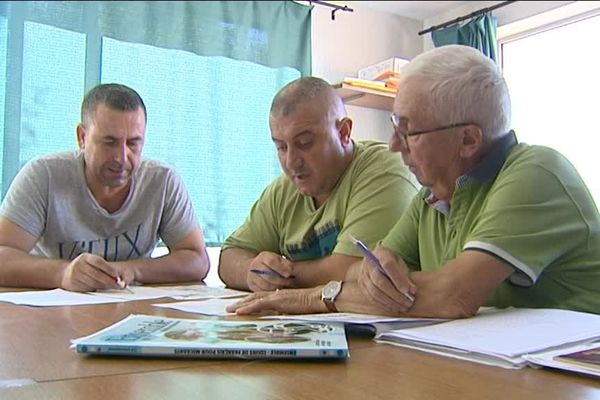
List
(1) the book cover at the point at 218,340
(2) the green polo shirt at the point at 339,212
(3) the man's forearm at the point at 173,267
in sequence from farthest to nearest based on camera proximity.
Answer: (3) the man's forearm at the point at 173,267, (2) the green polo shirt at the point at 339,212, (1) the book cover at the point at 218,340


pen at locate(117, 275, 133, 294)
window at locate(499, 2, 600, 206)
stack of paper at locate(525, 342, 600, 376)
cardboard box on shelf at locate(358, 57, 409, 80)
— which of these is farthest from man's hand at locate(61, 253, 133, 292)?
window at locate(499, 2, 600, 206)

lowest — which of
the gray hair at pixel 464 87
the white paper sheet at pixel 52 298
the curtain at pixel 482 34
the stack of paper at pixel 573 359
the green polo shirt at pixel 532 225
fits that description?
the stack of paper at pixel 573 359

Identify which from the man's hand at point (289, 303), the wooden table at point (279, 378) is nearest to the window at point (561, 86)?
the man's hand at point (289, 303)

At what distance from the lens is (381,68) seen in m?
3.86

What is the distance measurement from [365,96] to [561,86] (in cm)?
112

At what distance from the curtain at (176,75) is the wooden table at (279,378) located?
2.35 m

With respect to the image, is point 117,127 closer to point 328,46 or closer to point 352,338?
point 352,338

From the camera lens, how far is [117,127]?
6.76ft

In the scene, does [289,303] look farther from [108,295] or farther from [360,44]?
[360,44]

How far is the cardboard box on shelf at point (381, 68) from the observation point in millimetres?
3758

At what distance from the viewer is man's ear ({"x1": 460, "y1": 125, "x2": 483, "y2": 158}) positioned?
1301mm

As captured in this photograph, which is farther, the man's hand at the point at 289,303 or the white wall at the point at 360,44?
the white wall at the point at 360,44

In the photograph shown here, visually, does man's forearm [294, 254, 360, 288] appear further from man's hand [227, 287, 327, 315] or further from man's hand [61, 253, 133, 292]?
man's hand [61, 253, 133, 292]

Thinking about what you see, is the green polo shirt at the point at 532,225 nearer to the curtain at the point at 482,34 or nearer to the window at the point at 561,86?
the window at the point at 561,86
